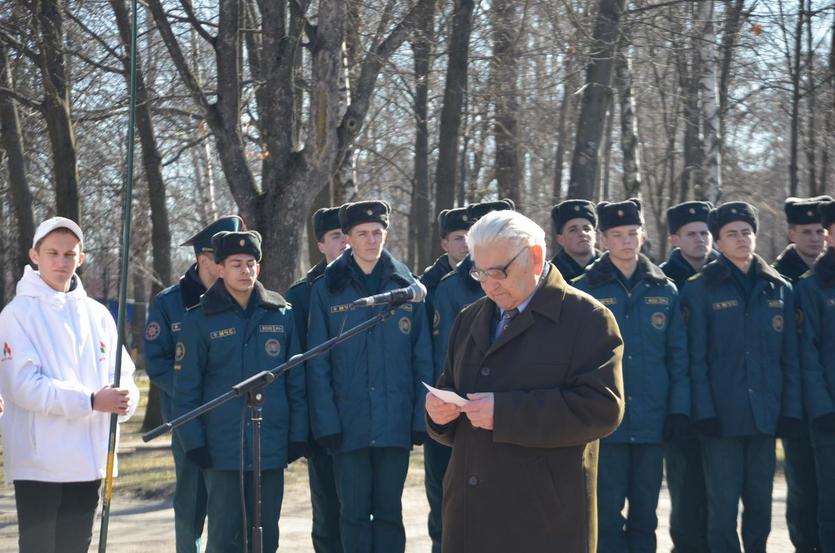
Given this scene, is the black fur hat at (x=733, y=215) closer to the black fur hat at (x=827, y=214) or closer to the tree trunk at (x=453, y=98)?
the black fur hat at (x=827, y=214)

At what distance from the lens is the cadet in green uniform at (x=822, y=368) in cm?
739

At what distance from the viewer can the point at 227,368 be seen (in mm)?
6500

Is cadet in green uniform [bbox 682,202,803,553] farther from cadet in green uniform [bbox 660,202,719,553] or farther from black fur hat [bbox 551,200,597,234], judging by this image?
black fur hat [bbox 551,200,597,234]

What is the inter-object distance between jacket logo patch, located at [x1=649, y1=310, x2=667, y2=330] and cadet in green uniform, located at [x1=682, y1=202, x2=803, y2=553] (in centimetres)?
27

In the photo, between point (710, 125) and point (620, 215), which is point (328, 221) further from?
point (710, 125)

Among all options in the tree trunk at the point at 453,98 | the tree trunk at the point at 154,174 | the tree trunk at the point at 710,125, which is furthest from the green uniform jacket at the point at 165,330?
the tree trunk at the point at 710,125

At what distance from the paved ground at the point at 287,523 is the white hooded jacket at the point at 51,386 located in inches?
125

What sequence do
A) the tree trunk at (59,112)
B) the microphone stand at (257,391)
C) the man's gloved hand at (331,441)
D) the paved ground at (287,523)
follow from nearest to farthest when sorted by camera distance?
the microphone stand at (257,391)
the man's gloved hand at (331,441)
the paved ground at (287,523)
the tree trunk at (59,112)

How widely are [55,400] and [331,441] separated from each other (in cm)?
178

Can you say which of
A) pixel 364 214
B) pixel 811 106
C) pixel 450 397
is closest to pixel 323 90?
pixel 364 214

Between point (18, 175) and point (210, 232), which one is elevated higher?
point (18, 175)

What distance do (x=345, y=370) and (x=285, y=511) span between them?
373cm

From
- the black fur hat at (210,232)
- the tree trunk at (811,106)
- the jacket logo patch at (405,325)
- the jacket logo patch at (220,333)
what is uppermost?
the tree trunk at (811,106)

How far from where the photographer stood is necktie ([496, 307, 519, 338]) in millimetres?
4383
